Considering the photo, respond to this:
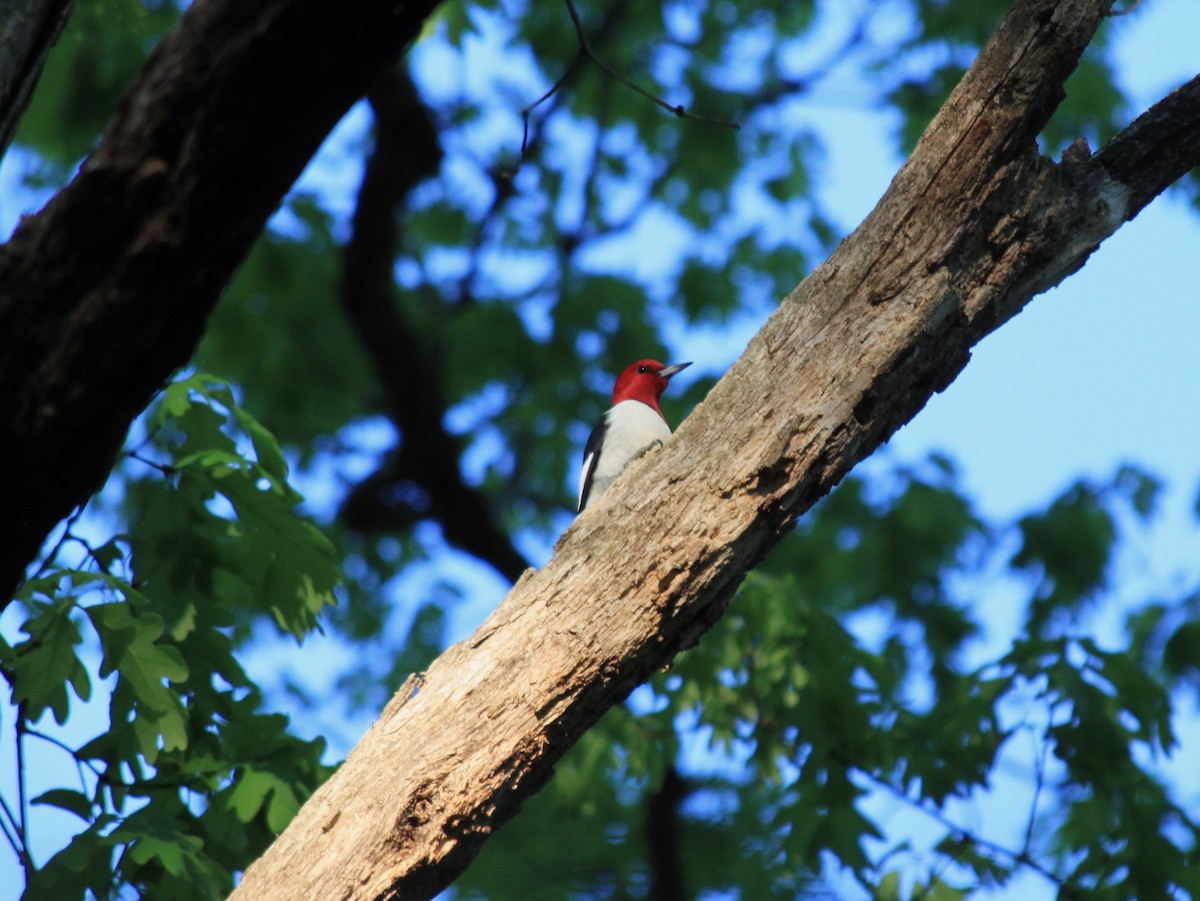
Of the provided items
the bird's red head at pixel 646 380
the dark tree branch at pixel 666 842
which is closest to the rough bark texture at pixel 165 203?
the bird's red head at pixel 646 380

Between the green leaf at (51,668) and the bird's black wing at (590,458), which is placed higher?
the bird's black wing at (590,458)

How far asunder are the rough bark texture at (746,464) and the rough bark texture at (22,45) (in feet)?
5.12

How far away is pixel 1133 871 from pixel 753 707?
62.1 inches

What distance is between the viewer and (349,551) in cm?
1027

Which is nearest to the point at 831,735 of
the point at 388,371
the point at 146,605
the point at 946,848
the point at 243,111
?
the point at 946,848

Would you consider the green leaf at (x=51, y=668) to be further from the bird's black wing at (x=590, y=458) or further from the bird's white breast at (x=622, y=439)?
the bird's black wing at (x=590, y=458)

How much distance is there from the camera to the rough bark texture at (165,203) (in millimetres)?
2139

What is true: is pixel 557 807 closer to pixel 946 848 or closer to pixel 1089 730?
pixel 946 848

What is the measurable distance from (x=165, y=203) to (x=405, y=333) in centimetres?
664

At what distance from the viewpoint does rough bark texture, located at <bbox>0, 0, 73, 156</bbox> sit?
245 centimetres

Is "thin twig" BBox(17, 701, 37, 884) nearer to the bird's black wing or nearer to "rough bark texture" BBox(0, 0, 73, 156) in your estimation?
"rough bark texture" BBox(0, 0, 73, 156)

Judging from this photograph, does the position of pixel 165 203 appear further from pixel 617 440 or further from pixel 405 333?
pixel 405 333

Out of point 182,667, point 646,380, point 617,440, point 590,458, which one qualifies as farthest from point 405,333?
point 182,667

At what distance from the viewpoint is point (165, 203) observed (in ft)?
7.07
